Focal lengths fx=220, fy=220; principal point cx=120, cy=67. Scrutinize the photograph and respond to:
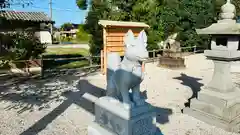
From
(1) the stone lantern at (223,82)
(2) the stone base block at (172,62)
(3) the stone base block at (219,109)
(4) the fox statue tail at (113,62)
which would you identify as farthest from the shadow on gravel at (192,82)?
(4) the fox statue tail at (113,62)

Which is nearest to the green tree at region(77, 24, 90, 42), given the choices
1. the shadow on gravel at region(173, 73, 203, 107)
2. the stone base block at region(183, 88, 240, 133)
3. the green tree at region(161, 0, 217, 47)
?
the green tree at region(161, 0, 217, 47)

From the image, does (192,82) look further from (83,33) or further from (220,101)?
(83,33)

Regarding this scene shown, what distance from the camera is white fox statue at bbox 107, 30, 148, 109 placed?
2502 mm

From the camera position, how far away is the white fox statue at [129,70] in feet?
8.21

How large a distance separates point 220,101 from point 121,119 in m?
2.71

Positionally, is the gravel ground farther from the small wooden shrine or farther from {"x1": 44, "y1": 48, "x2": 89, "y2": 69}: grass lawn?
{"x1": 44, "y1": 48, "x2": 89, "y2": 69}: grass lawn

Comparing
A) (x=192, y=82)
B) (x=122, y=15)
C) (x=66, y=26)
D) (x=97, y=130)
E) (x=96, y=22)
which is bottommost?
(x=192, y=82)

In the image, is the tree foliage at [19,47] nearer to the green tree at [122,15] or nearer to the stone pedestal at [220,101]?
the green tree at [122,15]

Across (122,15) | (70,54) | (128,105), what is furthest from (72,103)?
(70,54)

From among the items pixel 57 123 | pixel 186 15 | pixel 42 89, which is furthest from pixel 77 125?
pixel 186 15

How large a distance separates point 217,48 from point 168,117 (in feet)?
5.84

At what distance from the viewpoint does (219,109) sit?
14.7 ft

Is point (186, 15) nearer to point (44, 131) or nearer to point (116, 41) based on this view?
point (116, 41)

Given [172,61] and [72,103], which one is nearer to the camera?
[72,103]
